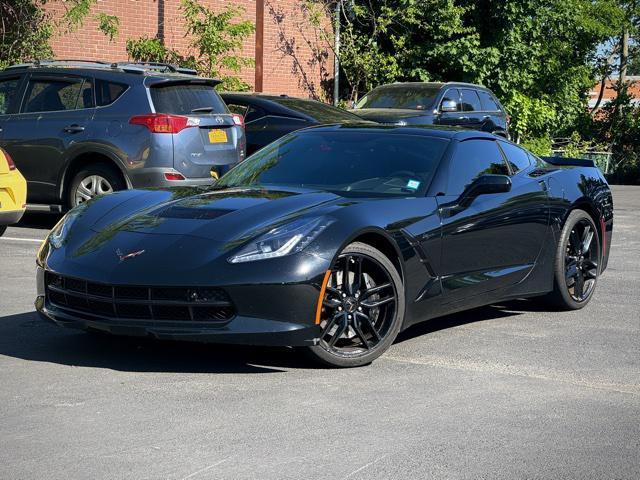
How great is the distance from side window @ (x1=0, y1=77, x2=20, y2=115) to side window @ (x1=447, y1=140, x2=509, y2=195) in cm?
704

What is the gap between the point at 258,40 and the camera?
2039cm

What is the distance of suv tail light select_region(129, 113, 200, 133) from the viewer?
12.2m

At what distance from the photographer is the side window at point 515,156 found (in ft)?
26.4

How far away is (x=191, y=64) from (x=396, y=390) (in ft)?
51.4

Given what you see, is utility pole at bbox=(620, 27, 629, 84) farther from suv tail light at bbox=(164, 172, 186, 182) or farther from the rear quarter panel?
the rear quarter panel

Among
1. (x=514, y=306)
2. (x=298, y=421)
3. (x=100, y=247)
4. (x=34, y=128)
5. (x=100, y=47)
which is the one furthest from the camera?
(x=100, y=47)

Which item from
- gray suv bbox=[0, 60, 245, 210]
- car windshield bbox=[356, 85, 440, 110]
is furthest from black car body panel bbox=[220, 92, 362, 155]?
car windshield bbox=[356, 85, 440, 110]

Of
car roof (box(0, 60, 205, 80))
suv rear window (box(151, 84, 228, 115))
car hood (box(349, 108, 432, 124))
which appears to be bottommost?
car hood (box(349, 108, 432, 124))

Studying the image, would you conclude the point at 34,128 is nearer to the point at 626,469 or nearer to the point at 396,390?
the point at 396,390

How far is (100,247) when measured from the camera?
6180 mm

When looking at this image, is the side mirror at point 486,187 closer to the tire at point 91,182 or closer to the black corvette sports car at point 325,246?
the black corvette sports car at point 325,246

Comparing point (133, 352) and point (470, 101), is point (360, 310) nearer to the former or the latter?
point (133, 352)

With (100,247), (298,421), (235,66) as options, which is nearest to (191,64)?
(235,66)

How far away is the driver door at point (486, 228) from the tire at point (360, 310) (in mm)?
576
